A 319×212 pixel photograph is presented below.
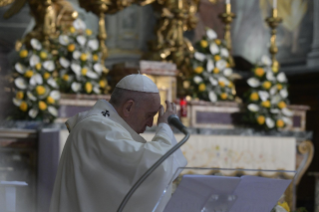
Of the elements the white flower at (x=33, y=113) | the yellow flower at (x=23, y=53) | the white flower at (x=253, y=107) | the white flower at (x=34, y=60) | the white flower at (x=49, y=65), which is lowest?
the white flower at (x=253, y=107)

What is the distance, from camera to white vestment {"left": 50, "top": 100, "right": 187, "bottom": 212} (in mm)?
2328

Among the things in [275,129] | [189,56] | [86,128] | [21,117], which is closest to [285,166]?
[275,129]

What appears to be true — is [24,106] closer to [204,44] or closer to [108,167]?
[204,44]

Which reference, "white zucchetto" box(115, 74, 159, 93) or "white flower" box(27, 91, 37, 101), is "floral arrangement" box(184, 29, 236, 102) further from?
"white zucchetto" box(115, 74, 159, 93)

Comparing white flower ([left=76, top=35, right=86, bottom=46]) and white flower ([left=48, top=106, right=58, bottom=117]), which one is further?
white flower ([left=76, top=35, right=86, bottom=46])

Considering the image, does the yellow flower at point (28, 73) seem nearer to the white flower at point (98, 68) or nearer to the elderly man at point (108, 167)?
the white flower at point (98, 68)

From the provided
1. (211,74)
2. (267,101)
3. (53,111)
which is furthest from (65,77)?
(267,101)

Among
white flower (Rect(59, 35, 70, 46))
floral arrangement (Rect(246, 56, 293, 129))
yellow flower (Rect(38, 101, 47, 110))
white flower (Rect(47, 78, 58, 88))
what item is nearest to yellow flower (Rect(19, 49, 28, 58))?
white flower (Rect(47, 78, 58, 88))

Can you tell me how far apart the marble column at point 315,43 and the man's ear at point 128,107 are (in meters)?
6.45

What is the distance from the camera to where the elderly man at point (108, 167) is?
7.64 feet

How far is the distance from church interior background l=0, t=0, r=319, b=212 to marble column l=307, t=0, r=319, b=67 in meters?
1.94

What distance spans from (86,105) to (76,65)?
21.3 inches

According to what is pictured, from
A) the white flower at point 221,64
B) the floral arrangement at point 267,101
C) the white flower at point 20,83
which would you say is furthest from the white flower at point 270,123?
the white flower at point 20,83

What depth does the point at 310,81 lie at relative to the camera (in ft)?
27.9
